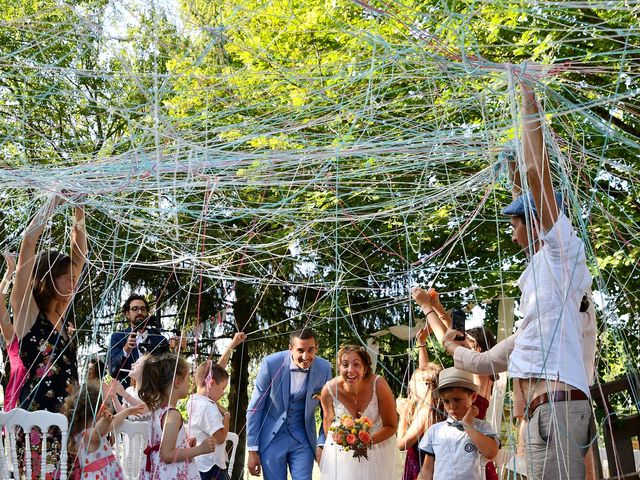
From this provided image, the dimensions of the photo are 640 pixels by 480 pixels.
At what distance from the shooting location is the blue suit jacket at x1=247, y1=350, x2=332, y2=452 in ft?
20.4

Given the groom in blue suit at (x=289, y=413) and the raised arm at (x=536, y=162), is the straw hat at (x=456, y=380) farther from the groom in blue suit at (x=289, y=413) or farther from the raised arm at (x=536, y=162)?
the raised arm at (x=536, y=162)

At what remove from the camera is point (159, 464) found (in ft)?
15.1

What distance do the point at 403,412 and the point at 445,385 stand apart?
1.35 m

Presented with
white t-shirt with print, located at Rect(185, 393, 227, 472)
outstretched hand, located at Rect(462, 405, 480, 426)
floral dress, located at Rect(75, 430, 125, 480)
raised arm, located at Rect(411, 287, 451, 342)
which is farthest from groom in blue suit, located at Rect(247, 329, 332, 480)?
raised arm, located at Rect(411, 287, 451, 342)

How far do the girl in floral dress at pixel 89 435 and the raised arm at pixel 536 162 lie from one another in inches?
91.5

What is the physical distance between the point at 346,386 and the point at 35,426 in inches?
99.9

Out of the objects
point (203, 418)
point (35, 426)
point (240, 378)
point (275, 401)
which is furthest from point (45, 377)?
point (240, 378)

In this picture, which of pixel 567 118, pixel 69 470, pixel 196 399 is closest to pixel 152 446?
pixel 69 470

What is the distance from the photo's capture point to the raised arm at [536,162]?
9.95 feet

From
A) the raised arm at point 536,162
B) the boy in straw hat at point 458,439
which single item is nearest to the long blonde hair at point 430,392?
the boy in straw hat at point 458,439

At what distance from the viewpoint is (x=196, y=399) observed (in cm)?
598

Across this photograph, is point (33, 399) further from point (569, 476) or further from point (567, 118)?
point (567, 118)

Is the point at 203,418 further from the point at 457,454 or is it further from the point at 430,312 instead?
the point at 430,312

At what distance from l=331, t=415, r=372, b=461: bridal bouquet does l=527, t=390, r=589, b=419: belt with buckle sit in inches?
103
